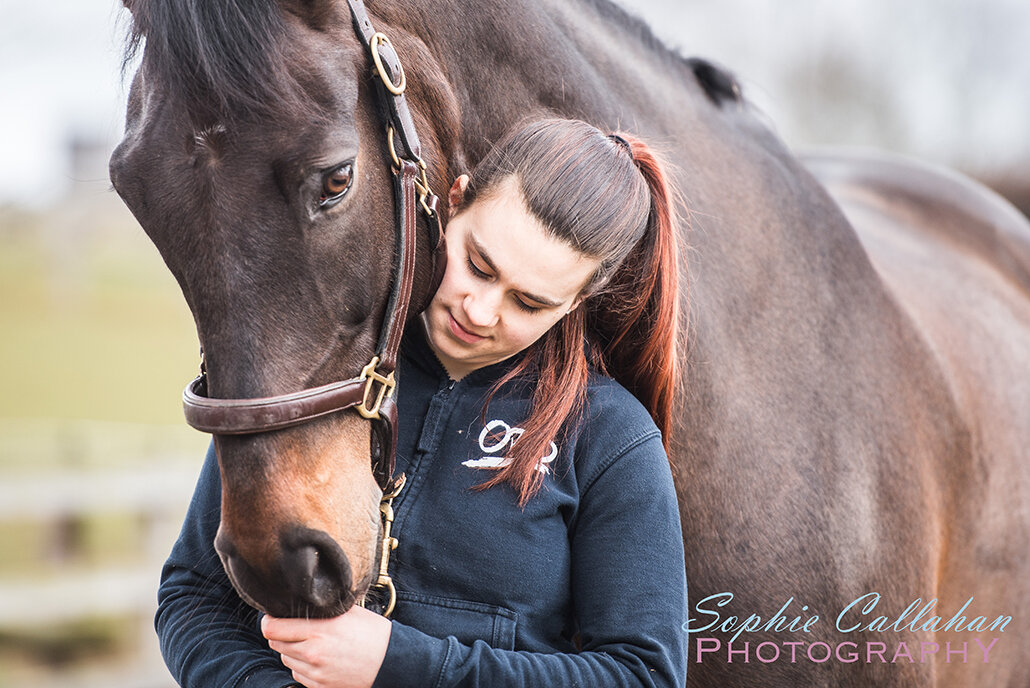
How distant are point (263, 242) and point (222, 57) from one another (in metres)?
0.26

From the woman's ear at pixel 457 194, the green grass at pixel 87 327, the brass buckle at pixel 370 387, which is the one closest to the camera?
the brass buckle at pixel 370 387

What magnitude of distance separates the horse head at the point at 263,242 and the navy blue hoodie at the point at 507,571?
0.49ft

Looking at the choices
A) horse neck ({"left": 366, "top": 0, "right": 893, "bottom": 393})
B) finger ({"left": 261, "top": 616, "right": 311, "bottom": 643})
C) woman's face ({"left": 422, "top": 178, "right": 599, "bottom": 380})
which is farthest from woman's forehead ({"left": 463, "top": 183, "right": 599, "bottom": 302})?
finger ({"left": 261, "top": 616, "right": 311, "bottom": 643})

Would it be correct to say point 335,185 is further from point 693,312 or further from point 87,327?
point 87,327

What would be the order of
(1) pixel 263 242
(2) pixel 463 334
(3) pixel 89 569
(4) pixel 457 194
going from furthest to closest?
(3) pixel 89 569, (4) pixel 457 194, (2) pixel 463 334, (1) pixel 263 242

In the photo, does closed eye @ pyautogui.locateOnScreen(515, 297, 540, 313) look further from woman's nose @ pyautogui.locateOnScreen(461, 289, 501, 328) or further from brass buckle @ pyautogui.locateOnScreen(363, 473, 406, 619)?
brass buckle @ pyautogui.locateOnScreen(363, 473, 406, 619)

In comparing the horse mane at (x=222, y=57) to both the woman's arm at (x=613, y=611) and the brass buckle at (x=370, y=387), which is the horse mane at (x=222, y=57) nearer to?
the brass buckle at (x=370, y=387)

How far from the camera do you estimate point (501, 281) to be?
138cm

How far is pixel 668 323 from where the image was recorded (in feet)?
5.04

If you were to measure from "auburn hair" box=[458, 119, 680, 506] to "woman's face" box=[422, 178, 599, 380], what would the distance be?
3cm

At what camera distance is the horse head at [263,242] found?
1.17 m

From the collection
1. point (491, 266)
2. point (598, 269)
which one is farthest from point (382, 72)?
point (598, 269)

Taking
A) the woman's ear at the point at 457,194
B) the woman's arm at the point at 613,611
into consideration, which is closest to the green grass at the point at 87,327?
the woman's ear at the point at 457,194

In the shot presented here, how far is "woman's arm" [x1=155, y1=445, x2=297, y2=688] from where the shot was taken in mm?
1333
